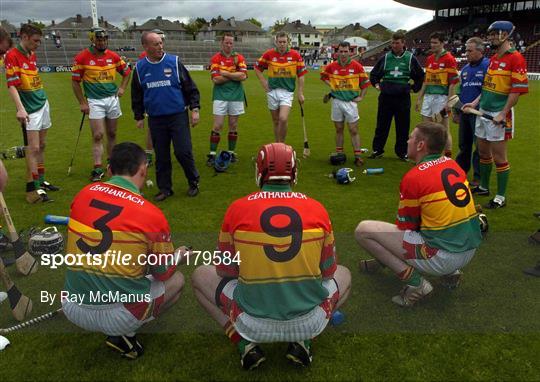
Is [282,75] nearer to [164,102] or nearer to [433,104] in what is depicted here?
[433,104]

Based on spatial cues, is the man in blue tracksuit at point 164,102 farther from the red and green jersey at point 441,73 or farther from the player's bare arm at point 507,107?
the red and green jersey at point 441,73

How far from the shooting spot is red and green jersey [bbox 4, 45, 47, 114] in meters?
6.25

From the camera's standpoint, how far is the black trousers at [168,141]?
21.3ft

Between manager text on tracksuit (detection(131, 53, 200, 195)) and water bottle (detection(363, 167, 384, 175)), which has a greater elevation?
manager text on tracksuit (detection(131, 53, 200, 195))

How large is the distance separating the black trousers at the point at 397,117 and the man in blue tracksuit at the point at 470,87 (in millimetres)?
1773

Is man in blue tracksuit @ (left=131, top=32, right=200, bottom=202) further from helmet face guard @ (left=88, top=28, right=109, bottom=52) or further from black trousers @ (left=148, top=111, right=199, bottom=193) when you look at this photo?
helmet face guard @ (left=88, top=28, right=109, bottom=52)

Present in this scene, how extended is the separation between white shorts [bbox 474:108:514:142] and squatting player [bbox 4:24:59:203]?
6834 millimetres

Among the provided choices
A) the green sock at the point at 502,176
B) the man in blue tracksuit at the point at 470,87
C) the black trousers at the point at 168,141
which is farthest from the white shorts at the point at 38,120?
the green sock at the point at 502,176

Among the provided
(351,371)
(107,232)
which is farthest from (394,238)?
(107,232)

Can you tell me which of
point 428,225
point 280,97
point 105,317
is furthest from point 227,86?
point 105,317

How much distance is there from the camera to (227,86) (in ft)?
28.6

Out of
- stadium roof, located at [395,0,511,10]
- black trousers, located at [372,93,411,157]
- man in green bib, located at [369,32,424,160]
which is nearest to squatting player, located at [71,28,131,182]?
man in green bib, located at [369,32,424,160]

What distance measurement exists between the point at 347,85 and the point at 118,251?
22.2ft

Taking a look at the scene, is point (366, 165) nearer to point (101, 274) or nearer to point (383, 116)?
point (383, 116)
